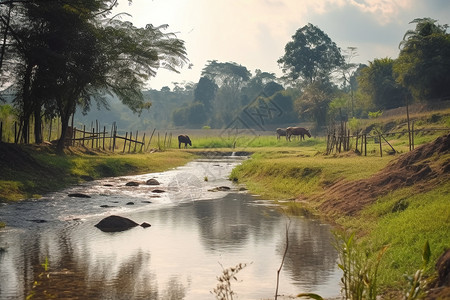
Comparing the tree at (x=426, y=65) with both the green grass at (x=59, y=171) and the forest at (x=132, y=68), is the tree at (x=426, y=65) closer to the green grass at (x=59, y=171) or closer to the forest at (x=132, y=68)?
the forest at (x=132, y=68)

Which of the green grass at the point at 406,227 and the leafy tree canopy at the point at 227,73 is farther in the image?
the leafy tree canopy at the point at 227,73

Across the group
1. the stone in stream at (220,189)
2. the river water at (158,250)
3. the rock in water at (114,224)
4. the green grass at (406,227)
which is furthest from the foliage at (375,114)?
the rock in water at (114,224)

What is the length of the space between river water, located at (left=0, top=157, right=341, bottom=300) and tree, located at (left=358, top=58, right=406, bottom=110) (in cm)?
4284

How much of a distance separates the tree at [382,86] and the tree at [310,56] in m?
26.4

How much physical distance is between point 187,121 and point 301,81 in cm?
2670

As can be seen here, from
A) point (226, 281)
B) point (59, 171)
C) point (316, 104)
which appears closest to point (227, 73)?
point (316, 104)

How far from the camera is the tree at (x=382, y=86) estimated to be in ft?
200

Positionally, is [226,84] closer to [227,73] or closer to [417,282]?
[227,73]

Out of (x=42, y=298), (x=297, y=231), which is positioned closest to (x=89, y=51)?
(x=297, y=231)

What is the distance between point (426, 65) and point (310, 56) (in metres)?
40.8

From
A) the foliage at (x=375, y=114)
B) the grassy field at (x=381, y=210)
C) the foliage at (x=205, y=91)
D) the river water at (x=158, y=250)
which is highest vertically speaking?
the foliage at (x=205, y=91)

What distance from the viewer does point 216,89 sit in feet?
380

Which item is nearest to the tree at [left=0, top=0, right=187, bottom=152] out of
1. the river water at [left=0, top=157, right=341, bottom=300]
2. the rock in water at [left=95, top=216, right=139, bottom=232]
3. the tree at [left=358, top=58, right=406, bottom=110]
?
the river water at [left=0, top=157, right=341, bottom=300]

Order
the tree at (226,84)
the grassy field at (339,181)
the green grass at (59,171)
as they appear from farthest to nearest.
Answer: the tree at (226,84)
the green grass at (59,171)
the grassy field at (339,181)
